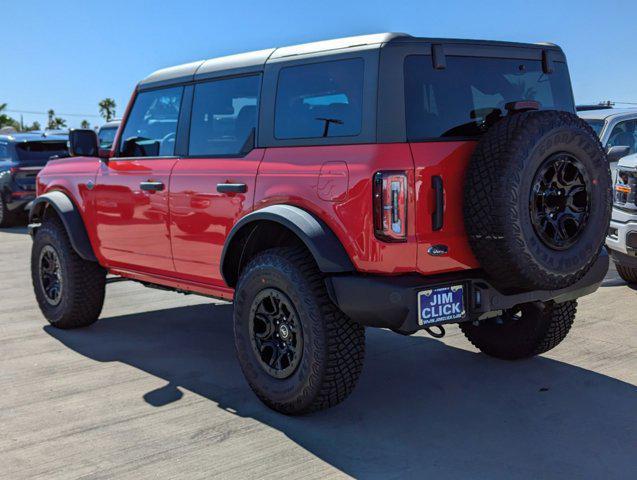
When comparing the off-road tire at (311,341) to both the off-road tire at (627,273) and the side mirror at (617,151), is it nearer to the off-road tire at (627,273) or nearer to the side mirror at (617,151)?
the off-road tire at (627,273)

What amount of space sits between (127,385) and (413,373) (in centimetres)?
174

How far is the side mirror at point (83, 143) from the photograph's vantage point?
561 cm

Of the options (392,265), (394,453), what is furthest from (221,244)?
(394,453)

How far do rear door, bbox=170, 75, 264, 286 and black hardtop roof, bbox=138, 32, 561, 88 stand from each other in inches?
3.3

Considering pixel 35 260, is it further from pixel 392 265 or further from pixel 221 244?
pixel 392 265

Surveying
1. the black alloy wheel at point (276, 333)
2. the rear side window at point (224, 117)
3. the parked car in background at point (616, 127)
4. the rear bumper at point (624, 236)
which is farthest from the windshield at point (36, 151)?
the black alloy wheel at point (276, 333)

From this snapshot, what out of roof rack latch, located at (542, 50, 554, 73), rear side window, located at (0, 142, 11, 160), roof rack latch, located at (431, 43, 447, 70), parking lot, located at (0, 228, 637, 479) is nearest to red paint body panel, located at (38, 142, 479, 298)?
roof rack latch, located at (431, 43, 447, 70)

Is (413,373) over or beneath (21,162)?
beneath

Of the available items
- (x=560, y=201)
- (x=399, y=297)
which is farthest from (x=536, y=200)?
(x=399, y=297)

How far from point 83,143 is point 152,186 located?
91 cm

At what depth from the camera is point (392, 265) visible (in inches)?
145

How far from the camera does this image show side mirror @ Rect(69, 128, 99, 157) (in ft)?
18.4

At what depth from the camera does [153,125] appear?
5.39 m

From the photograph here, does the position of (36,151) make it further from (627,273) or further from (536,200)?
(536,200)
